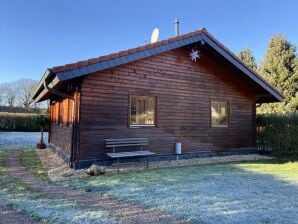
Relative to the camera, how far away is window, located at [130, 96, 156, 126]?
9.98 m

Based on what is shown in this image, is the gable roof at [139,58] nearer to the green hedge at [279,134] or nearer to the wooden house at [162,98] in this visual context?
the wooden house at [162,98]

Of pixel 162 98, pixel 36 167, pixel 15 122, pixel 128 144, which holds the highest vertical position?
pixel 162 98

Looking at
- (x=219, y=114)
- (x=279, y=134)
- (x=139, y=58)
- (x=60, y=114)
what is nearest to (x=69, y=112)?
(x=60, y=114)

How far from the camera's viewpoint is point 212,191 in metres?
5.94

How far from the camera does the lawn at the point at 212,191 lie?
4.46 metres

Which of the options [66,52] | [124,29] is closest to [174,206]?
[124,29]

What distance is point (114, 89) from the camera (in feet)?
31.0

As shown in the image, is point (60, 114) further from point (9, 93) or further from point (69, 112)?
point (9, 93)

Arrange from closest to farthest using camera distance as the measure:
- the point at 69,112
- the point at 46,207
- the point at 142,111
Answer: the point at 46,207 → the point at 69,112 → the point at 142,111

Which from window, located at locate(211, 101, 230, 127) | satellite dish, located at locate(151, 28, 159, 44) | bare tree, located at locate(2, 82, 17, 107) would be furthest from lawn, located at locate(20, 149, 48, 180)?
bare tree, located at locate(2, 82, 17, 107)

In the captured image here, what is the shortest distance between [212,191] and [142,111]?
4.88 meters

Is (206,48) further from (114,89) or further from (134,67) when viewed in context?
(114,89)

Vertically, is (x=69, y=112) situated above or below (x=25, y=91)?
below

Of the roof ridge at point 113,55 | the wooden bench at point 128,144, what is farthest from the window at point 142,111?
the roof ridge at point 113,55
